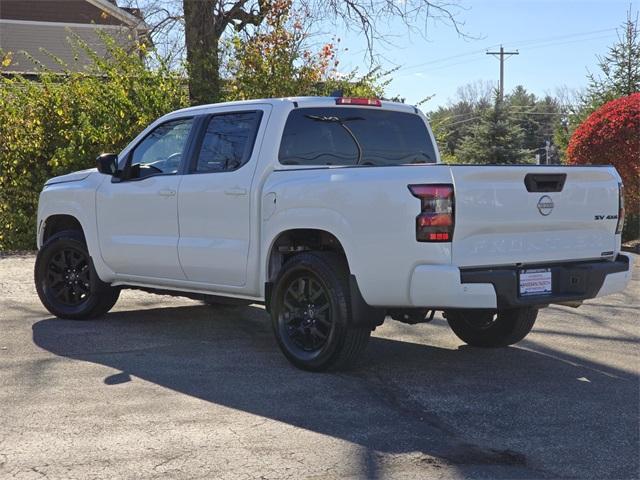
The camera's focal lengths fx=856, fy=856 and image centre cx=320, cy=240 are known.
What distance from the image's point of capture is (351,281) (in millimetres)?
5590

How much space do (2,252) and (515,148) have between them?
1993cm

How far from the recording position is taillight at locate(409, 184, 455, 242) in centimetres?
514

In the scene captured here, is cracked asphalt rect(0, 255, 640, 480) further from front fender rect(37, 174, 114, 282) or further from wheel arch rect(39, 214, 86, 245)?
wheel arch rect(39, 214, 86, 245)

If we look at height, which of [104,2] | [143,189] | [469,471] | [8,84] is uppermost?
[104,2]

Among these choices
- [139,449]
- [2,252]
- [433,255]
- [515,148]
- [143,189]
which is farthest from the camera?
[515,148]

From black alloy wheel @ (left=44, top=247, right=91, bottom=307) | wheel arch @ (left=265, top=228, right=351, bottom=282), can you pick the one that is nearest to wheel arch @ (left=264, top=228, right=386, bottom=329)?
wheel arch @ (left=265, top=228, right=351, bottom=282)

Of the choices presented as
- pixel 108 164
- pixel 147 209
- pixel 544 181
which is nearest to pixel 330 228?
pixel 544 181

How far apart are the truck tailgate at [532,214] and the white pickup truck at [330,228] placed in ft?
0.03

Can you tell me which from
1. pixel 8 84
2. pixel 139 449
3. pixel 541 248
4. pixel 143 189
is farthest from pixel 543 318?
pixel 8 84

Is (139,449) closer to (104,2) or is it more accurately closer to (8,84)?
(8,84)

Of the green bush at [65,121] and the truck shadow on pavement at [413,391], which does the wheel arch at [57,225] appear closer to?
the truck shadow on pavement at [413,391]

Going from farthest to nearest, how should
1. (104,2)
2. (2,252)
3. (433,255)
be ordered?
(104,2), (2,252), (433,255)

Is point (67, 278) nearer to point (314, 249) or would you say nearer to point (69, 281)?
point (69, 281)

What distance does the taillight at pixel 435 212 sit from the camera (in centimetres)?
514
